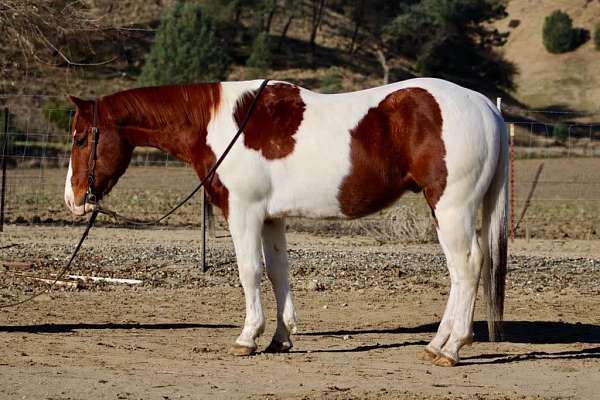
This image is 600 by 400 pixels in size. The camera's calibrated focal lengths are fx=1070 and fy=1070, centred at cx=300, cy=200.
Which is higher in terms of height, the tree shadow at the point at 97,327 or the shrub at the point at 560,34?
the shrub at the point at 560,34

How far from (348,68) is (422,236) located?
3849cm

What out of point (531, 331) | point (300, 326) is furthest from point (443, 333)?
point (300, 326)

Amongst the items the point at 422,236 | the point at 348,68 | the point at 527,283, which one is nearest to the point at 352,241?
the point at 422,236

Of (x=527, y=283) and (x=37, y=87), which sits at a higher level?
(x=37, y=87)

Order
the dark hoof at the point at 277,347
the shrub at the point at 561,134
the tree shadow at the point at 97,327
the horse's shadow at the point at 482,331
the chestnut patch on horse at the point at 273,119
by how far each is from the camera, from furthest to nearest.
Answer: the shrub at the point at 561,134 < the tree shadow at the point at 97,327 < the horse's shadow at the point at 482,331 < the dark hoof at the point at 277,347 < the chestnut patch on horse at the point at 273,119

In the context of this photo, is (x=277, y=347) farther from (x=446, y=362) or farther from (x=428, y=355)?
(x=446, y=362)

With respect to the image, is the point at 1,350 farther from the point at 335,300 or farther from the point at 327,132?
the point at 335,300

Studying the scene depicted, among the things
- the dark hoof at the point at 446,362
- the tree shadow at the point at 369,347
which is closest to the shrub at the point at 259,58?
the tree shadow at the point at 369,347

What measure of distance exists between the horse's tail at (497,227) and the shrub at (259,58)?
1620 inches

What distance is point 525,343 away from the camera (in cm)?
900

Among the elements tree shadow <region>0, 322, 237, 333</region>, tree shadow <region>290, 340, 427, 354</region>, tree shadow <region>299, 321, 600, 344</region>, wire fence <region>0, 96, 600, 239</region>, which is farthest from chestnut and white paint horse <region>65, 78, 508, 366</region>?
wire fence <region>0, 96, 600, 239</region>

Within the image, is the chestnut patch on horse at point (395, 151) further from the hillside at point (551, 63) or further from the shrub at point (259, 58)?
the hillside at point (551, 63)

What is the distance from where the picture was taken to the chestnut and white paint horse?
7.86 m

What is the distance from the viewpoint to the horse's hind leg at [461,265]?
784 centimetres
